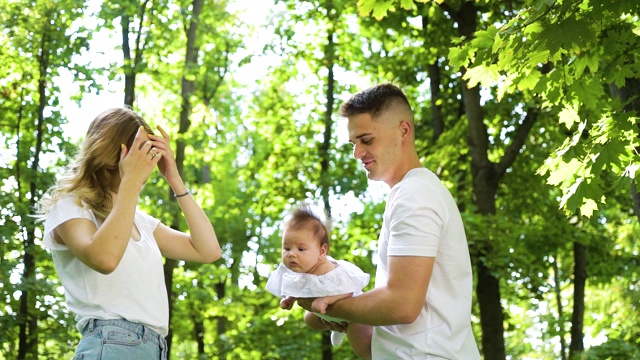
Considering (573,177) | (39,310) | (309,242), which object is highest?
(573,177)

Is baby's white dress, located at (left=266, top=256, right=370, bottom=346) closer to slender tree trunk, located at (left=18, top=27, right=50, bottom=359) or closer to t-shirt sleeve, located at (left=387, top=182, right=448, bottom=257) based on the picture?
t-shirt sleeve, located at (left=387, top=182, right=448, bottom=257)

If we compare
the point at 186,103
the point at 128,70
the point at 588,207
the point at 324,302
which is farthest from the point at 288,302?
the point at 186,103

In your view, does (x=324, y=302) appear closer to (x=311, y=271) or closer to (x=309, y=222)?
(x=311, y=271)

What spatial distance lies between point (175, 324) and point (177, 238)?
13.9 metres

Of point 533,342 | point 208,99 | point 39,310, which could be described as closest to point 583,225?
point 208,99

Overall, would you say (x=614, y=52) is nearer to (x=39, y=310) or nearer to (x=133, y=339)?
(x=133, y=339)

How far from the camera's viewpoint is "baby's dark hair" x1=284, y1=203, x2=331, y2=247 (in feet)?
12.8

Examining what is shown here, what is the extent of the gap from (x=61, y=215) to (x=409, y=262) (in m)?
1.30

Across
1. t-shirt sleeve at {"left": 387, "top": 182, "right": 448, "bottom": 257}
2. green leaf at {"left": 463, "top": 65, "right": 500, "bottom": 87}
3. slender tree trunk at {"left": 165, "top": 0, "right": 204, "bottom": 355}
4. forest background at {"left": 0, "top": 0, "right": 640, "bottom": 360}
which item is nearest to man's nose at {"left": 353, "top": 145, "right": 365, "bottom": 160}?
t-shirt sleeve at {"left": 387, "top": 182, "right": 448, "bottom": 257}

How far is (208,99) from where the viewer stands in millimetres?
18625

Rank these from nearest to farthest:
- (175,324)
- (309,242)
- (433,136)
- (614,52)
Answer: (309,242) < (614,52) < (433,136) < (175,324)

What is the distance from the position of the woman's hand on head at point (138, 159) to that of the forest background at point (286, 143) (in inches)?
130

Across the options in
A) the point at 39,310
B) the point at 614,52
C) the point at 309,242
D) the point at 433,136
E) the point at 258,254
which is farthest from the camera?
the point at 258,254

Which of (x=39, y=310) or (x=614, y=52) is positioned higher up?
(x=614, y=52)
